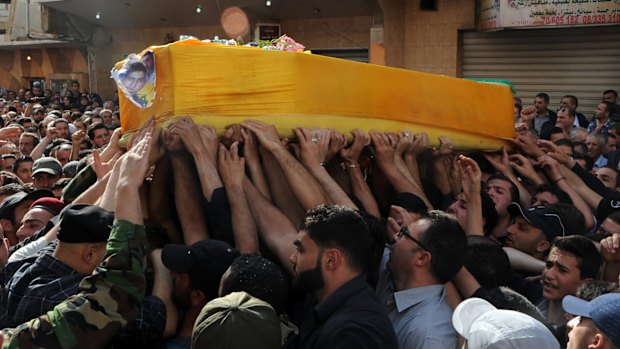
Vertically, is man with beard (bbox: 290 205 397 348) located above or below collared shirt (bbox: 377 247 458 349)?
above

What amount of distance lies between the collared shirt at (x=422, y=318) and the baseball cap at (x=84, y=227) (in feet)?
3.59

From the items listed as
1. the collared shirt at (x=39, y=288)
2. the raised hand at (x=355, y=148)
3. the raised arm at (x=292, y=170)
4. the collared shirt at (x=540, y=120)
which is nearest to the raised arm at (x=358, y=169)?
the raised hand at (x=355, y=148)

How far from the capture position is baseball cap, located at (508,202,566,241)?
3243 millimetres

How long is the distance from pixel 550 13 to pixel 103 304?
895cm

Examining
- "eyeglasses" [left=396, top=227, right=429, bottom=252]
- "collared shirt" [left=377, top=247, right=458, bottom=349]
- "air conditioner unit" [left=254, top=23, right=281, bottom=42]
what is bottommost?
"collared shirt" [left=377, top=247, right=458, bottom=349]

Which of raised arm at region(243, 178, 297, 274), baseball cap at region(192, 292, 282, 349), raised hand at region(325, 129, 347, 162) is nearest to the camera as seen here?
baseball cap at region(192, 292, 282, 349)

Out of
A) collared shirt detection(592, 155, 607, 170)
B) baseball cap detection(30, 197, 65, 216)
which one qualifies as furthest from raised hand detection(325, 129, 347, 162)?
collared shirt detection(592, 155, 607, 170)

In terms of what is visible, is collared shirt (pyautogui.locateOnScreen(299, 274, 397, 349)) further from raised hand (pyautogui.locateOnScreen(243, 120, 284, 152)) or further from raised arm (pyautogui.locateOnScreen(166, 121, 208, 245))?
raised hand (pyautogui.locateOnScreen(243, 120, 284, 152))

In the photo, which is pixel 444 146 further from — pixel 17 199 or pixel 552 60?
pixel 552 60

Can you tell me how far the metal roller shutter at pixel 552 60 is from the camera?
9.77 m

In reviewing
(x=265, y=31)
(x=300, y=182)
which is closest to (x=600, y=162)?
(x=300, y=182)

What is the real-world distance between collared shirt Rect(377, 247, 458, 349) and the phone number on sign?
26.5 ft

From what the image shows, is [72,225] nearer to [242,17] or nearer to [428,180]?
[428,180]

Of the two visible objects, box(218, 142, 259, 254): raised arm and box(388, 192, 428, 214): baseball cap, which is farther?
box(388, 192, 428, 214): baseball cap
